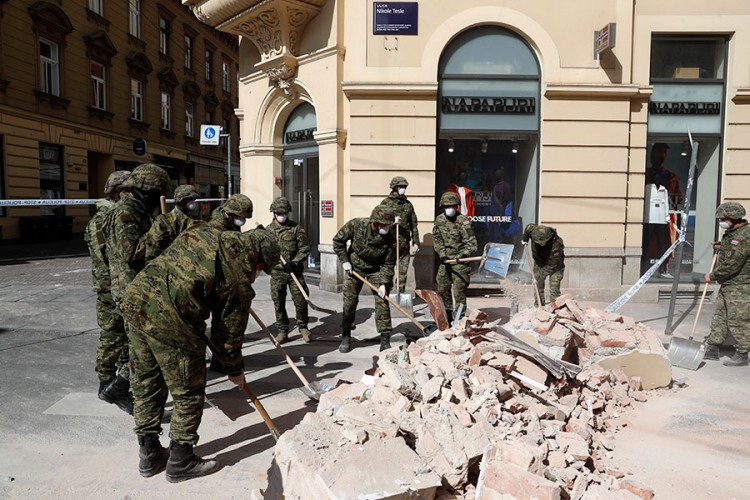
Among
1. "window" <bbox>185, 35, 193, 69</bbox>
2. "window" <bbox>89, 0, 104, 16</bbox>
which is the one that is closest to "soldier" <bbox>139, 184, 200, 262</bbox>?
"window" <bbox>89, 0, 104, 16</bbox>

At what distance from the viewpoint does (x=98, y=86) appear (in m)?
21.6

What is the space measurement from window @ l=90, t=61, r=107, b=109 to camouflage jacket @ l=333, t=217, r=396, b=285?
19248mm

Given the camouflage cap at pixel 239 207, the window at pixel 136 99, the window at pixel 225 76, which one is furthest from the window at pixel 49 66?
the camouflage cap at pixel 239 207

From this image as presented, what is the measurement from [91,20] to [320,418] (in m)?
23.3

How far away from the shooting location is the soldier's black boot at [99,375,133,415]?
422cm

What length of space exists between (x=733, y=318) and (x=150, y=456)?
20.6 ft

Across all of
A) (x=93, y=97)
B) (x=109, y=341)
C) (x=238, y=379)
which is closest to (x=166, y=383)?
(x=238, y=379)

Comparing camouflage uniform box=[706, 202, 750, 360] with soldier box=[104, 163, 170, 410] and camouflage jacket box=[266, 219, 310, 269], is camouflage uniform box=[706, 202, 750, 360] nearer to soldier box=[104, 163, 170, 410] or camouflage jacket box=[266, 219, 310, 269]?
camouflage jacket box=[266, 219, 310, 269]

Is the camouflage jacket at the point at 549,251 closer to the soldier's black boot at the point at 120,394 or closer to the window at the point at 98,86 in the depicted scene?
the soldier's black boot at the point at 120,394

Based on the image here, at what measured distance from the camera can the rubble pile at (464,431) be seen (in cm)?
269

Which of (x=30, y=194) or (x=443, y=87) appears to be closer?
(x=443, y=87)

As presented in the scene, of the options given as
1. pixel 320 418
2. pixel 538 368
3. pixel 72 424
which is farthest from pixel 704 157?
pixel 72 424

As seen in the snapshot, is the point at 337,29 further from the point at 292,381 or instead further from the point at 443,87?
the point at 292,381

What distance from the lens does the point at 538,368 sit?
421 cm
